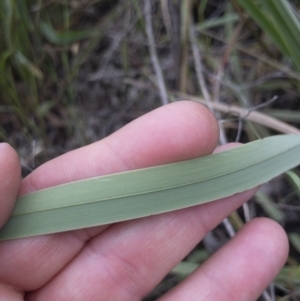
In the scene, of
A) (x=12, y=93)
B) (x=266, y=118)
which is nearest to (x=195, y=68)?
(x=266, y=118)

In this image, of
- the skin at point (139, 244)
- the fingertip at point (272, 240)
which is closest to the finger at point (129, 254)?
the skin at point (139, 244)

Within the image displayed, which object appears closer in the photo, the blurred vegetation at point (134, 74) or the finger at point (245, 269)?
the finger at point (245, 269)

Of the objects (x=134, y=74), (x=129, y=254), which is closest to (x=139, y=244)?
(x=129, y=254)

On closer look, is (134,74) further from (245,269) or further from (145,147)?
(245,269)

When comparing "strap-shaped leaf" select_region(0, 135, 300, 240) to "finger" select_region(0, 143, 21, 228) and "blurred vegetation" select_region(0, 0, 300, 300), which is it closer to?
"finger" select_region(0, 143, 21, 228)

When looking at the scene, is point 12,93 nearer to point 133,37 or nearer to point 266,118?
point 133,37

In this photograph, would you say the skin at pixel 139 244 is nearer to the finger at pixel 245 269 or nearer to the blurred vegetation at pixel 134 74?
the finger at pixel 245 269
